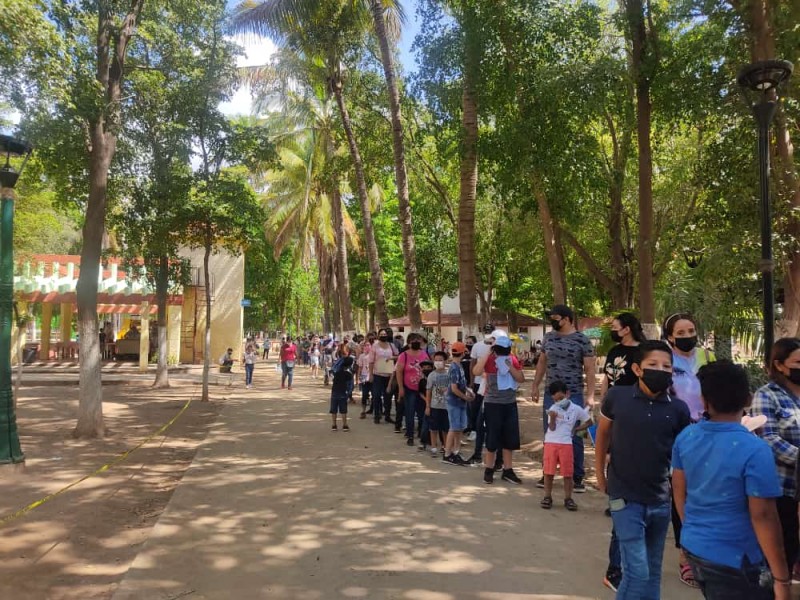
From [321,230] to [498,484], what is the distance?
21.4 m

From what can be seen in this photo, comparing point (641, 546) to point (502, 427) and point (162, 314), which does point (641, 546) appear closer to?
point (502, 427)

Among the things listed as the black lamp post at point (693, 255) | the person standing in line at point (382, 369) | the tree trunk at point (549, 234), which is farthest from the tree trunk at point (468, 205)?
the black lamp post at point (693, 255)

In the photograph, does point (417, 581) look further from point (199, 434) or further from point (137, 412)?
point (137, 412)

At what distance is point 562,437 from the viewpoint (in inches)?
240

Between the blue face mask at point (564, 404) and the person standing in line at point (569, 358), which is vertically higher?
the person standing in line at point (569, 358)

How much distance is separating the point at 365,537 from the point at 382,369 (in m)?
6.96

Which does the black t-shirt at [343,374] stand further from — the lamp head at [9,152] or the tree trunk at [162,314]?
the tree trunk at [162,314]

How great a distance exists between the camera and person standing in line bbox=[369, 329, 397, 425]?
12039 millimetres

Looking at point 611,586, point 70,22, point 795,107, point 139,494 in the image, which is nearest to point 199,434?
point 139,494

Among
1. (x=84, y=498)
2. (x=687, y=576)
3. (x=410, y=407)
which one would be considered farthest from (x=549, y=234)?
(x=84, y=498)

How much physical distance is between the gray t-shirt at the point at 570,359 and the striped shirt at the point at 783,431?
3222 millimetres

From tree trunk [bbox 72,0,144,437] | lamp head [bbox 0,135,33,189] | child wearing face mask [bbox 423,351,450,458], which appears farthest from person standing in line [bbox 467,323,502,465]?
lamp head [bbox 0,135,33,189]

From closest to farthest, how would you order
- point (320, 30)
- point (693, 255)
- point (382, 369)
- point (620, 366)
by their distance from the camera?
1. point (620, 366)
2. point (693, 255)
3. point (382, 369)
4. point (320, 30)

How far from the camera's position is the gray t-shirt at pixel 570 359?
6.41m
